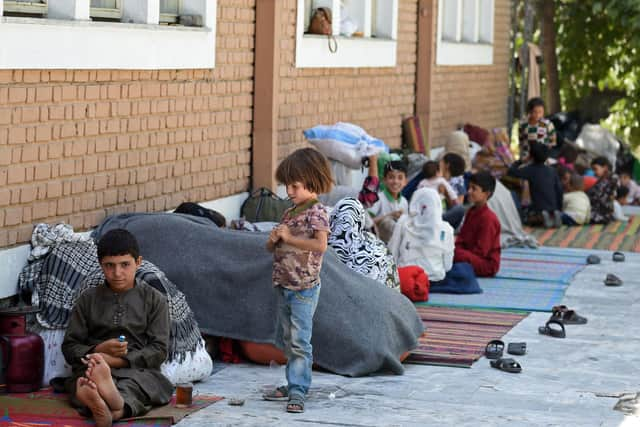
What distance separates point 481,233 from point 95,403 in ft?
17.8

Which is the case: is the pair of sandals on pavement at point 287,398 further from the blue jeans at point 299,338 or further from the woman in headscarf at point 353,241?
the woman in headscarf at point 353,241

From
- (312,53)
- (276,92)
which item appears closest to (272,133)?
(276,92)

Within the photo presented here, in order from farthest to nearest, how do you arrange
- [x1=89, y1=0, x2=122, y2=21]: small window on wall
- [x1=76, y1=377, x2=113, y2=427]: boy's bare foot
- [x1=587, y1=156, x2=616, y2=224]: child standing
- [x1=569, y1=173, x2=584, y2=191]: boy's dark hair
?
[x1=569, y1=173, x2=584, y2=191]: boy's dark hair, [x1=587, y1=156, x2=616, y2=224]: child standing, [x1=89, y1=0, x2=122, y2=21]: small window on wall, [x1=76, y1=377, x2=113, y2=427]: boy's bare foot

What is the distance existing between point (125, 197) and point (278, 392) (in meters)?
2.37

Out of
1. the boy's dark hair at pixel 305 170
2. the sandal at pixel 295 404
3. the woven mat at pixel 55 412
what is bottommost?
the woven mat at pixel 55 412

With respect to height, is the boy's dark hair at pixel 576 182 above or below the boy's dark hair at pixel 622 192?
above

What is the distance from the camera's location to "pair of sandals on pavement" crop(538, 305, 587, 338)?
28.3 ft

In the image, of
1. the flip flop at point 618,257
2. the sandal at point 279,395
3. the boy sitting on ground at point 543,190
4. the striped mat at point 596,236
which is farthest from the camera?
the boy sitting on ground at point 543,190

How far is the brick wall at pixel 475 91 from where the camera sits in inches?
655

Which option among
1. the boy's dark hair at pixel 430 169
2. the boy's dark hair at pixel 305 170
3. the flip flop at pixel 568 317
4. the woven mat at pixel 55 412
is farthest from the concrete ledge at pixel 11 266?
the boy's dark hair at pixel 430 169

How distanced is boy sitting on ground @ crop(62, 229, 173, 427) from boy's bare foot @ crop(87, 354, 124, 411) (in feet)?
0.33

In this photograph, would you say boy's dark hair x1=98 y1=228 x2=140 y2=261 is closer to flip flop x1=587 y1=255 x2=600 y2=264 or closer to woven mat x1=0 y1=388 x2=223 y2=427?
woven mat x1=0 y1=388 x2=223 y2=427

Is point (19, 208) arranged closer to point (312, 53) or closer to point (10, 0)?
point (10, 0)

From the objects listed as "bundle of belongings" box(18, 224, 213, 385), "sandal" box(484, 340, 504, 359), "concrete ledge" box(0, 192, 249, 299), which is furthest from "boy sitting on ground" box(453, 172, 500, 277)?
"concrete ledge" box(0, 192, 249, 299)
